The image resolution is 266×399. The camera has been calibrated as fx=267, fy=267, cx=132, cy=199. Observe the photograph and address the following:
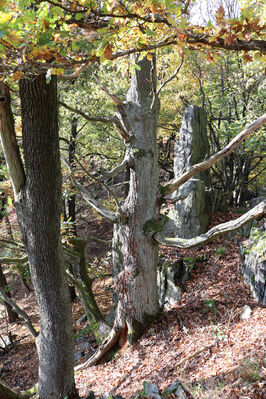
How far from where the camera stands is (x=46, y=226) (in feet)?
11.3

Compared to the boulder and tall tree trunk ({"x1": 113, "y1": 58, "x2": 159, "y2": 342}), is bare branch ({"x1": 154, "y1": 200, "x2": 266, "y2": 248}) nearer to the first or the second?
tall tree trunk ({"x1": 113, "y1": 58, "x2": 159, "y2": 342})

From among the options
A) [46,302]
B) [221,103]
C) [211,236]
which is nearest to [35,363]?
[46,302]

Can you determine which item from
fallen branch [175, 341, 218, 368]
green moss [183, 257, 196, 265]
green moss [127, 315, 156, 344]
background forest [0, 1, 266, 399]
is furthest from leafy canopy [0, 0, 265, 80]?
green moss [183, 257, 196, 265]

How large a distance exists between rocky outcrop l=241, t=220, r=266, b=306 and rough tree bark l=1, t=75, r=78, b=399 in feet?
11.7

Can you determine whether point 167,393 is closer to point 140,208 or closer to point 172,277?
point 140,208

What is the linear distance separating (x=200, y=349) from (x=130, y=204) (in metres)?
2.89

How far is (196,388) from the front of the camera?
138 inches

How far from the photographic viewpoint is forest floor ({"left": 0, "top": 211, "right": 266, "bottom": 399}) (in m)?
3.54

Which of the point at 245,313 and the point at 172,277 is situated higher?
the point at 172,277

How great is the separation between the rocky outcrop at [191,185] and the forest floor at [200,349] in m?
0.72

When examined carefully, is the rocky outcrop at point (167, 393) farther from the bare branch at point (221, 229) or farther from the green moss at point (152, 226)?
the green moss at point (152, 226)

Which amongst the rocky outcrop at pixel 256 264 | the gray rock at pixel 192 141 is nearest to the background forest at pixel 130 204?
the rocky outcrop at pixel 256 264

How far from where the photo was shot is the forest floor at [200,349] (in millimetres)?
3541

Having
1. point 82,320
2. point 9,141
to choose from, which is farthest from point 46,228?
point 82,320
